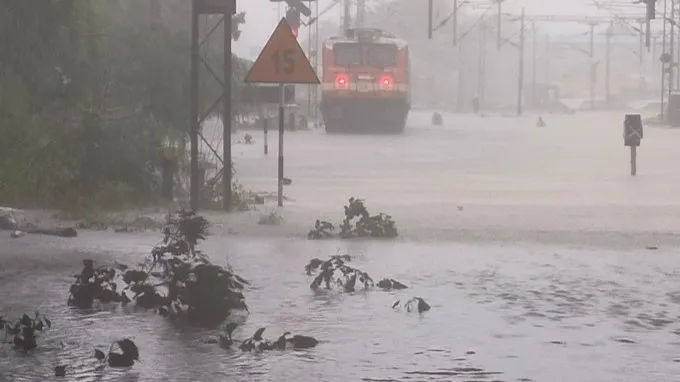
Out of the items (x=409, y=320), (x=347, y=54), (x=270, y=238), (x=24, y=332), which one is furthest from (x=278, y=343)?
(x=347, y=54)

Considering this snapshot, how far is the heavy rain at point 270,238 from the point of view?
27.0 feet

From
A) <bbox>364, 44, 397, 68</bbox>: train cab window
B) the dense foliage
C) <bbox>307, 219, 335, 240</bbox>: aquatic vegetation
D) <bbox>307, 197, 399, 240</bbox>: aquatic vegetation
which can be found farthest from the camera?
<bbox>364, 44, 397, 68</bbox>: train cab window

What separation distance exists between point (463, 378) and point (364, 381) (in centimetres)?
56

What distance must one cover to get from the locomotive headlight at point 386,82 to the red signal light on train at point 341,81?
1260mm

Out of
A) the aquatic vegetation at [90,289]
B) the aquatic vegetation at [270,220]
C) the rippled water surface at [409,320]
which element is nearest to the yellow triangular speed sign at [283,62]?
the aquatic vegetation at [270,220]

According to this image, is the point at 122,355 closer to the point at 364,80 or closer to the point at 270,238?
the point at 270,238

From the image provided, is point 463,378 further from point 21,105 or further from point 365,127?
point 365,127

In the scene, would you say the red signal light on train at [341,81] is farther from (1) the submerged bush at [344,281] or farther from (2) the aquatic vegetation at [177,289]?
(2) the aquatic vegetation at [177,289]

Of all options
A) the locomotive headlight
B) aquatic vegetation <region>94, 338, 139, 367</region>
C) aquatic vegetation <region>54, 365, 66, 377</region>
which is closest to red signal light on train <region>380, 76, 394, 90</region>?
the locomotive headlight

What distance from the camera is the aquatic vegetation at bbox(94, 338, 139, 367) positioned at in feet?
25.4

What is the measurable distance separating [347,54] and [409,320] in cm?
4183

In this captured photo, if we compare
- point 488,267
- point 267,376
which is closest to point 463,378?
point 267,376

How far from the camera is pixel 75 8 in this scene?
58.9ft

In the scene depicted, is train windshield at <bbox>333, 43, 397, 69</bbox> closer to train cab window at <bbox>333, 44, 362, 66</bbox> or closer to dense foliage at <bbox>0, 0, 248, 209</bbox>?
train cab window at <bbox>333, 44, 362, 66</bbox>
